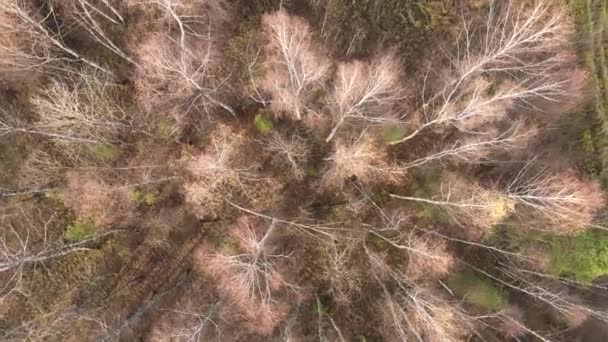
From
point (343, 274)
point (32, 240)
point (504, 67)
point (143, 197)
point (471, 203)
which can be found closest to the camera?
point (471, 203)

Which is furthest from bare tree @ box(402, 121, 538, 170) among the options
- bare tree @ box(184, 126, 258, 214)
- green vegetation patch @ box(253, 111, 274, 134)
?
bare tree @ box(184, 126, 258, 214)

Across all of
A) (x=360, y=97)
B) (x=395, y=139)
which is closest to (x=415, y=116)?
(x=395, y=139)

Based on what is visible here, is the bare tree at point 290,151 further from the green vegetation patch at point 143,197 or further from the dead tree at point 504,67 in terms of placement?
the green vegetation patch at point 143,197

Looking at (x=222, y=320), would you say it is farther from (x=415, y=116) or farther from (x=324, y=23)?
→ (x=324, y=23)

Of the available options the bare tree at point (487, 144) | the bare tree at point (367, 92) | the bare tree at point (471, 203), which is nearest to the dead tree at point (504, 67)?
the bare tree at point (487, 144)

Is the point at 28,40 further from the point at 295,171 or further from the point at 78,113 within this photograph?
the point at 295,171

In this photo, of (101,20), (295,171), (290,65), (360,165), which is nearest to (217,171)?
(295,171)
